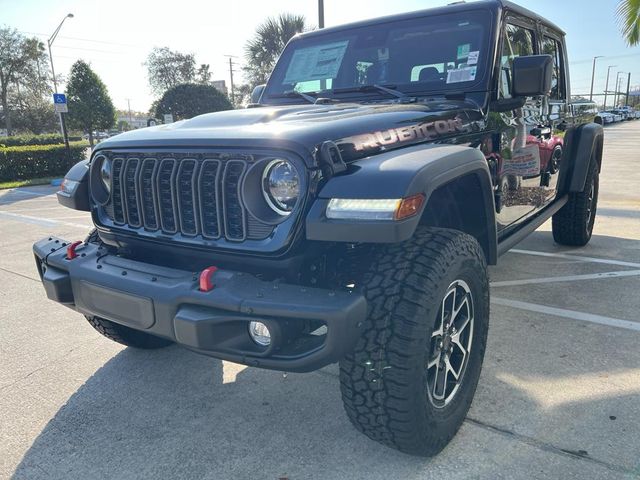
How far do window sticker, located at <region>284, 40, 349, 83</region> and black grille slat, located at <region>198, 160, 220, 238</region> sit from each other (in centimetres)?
174

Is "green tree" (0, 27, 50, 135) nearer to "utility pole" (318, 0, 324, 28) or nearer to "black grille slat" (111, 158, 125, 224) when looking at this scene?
"utility pole" (318, 0, 324, 28)

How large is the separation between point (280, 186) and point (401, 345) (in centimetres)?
75

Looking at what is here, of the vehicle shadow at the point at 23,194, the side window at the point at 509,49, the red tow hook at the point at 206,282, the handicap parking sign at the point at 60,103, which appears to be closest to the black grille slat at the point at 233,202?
the red tow hook at the point at 206,282

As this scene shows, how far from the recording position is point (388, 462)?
2156mm

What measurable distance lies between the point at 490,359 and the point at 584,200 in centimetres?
270

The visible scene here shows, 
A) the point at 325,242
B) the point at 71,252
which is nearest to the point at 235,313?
the point at 325,242

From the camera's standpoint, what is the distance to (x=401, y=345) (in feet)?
6.05

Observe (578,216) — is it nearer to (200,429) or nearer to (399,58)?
(399,58)

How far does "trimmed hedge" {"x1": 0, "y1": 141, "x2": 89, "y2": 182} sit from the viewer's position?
15773 mm

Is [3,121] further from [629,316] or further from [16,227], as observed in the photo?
[629,316]

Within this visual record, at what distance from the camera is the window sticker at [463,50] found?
3107 millimetres

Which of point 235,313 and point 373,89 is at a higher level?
point 373,89

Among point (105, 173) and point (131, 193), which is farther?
point (105, 173)

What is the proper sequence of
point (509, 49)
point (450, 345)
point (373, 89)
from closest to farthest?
point (450, 345)
point (373, 89)
point (509, 49)
